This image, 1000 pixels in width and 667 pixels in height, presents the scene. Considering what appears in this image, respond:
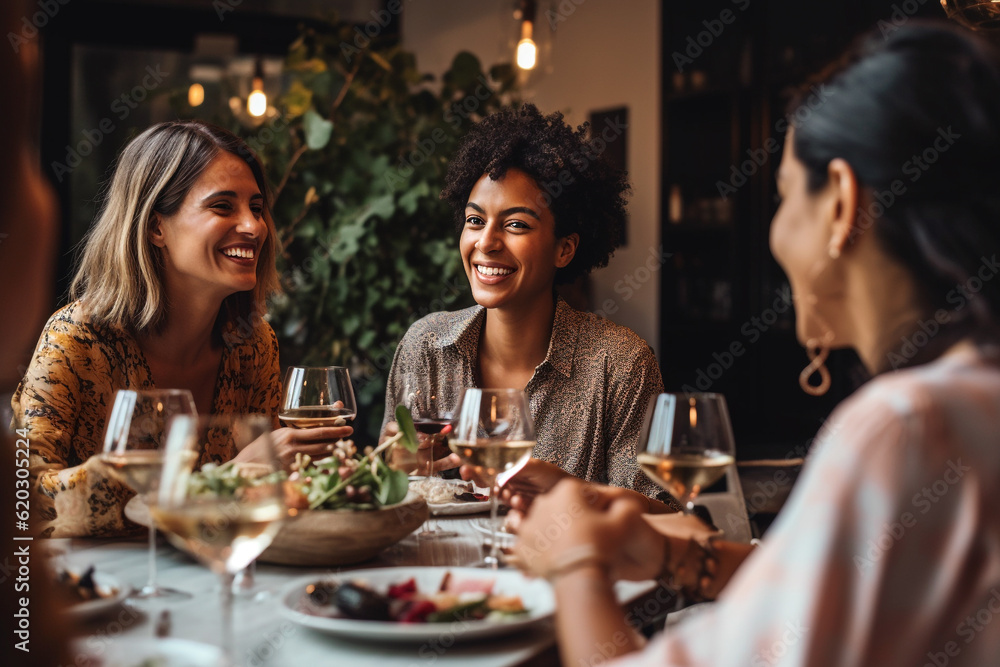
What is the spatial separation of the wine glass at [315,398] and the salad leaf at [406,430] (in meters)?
0.18

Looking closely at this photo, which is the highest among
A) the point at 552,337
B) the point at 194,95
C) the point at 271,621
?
the point at 194,95

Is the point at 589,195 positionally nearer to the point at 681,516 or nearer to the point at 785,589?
the point at 681,516

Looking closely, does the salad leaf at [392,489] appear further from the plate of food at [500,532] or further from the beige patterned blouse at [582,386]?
the beige patterned blouse at [582,386]

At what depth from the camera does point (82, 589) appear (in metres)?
1.03

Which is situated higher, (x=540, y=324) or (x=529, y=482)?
(x=540, y=324)

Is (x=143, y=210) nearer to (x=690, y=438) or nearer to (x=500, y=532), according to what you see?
(x=500, y=532)

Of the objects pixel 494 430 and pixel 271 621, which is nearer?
pixel 271 621

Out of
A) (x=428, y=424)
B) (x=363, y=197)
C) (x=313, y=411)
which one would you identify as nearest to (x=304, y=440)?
(x=313, y=411)

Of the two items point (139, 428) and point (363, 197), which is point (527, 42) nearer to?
point (363, 197)

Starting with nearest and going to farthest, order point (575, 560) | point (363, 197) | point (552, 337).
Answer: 1. point (575, 560)
2. point (552, 337)
3. point (363, 197)

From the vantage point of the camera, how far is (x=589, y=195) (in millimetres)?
2523

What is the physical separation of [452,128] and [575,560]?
122 inches

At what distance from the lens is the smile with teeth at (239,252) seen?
217 centimetres

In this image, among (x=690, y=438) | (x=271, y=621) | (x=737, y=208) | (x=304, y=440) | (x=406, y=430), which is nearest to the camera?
(x=271, y=621)
